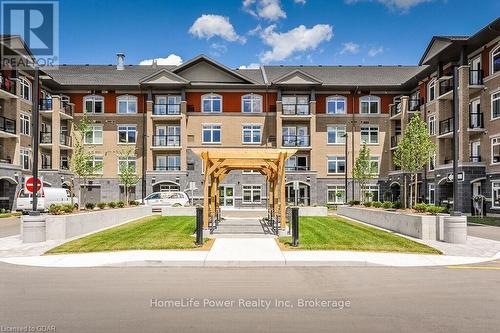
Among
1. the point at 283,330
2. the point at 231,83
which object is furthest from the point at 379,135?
the point at 283,330

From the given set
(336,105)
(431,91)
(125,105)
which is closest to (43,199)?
(125,105)

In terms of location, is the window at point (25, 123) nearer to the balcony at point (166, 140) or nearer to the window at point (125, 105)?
the window at point (125, 105)

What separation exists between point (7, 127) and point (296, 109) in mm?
25909

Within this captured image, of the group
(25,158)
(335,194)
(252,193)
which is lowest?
(335,194)

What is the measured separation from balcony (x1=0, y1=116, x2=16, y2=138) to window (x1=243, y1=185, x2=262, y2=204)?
2120 cm

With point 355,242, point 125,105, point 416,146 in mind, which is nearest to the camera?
point 355,242

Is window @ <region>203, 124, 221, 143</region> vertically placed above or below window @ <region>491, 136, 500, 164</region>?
above

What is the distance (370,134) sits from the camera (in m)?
44.3

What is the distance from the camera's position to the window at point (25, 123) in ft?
117

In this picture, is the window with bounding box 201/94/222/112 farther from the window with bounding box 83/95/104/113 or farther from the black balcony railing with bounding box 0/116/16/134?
the black balcony railing with bounding box 0/116/16/134

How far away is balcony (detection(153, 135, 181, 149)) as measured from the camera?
4209 centimetres

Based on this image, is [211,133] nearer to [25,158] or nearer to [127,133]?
[127,133]

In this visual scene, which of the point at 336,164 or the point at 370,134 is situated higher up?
the point at 370,134

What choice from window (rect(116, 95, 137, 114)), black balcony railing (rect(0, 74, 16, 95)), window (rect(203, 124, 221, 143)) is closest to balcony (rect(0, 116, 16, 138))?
black balcony railing (rect(0, 74, 16, 95))
